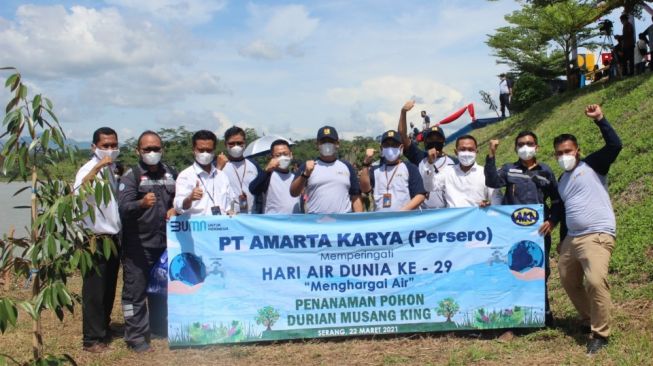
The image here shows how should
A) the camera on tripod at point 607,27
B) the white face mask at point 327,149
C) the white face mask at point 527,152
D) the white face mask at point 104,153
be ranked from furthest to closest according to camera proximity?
the camera on tripod at point 607,27
the white face mask at point 327,149
the white face mask at point 527,152
the white face mask at point 104,153

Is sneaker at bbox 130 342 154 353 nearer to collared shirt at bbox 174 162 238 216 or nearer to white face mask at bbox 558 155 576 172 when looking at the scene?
collared shirt at bbox 174 162 238 216

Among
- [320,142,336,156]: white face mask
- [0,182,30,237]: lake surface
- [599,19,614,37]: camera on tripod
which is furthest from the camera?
[599,19,614,37]: camera on tripod

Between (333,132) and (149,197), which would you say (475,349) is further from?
(149,197)

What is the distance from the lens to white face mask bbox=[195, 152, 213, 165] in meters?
5.06

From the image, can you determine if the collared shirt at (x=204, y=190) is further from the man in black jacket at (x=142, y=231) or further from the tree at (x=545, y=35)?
the tree at (x=545, y=35)

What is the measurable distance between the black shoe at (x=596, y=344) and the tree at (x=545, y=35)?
13.2 meters

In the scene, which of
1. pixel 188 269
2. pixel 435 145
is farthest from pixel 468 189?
pixel 188 269

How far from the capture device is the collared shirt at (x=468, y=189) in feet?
17.2

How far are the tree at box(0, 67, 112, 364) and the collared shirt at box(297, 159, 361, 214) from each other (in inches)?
106

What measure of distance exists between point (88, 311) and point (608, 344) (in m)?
4.16

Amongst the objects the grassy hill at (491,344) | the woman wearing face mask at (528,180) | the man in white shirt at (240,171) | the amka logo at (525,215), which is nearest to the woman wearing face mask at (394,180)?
the woman wearing face mask at (528,180)

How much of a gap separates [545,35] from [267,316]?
69.7 feet

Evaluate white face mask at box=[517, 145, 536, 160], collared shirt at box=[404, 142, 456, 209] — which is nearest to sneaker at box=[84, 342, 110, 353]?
collared shirt at box=[404, 142, 456, 209]

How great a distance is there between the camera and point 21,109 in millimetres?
2588
